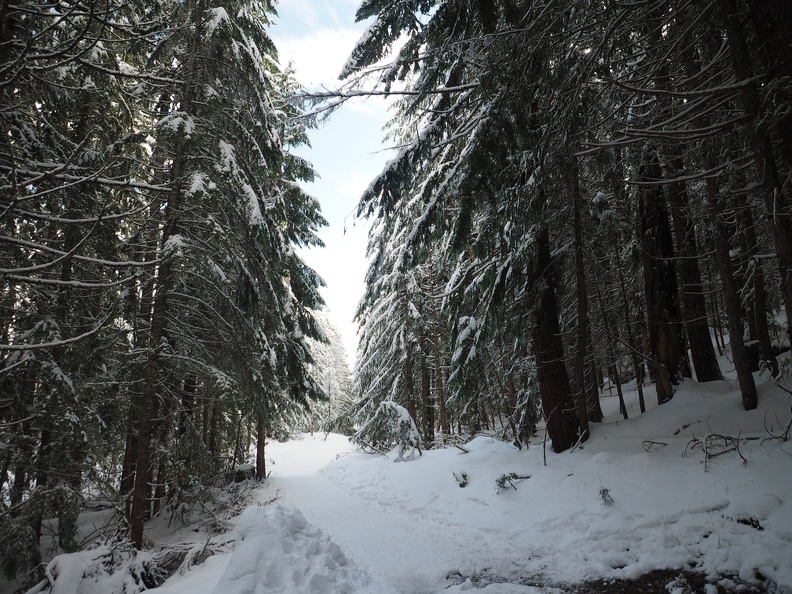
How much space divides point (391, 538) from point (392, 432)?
7086 mm

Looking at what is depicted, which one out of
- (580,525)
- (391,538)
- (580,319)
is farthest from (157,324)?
(580,319)

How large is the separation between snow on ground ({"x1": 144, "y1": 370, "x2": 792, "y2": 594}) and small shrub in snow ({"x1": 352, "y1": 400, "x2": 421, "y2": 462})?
4800mm

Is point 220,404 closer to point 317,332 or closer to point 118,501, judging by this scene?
point 118,501

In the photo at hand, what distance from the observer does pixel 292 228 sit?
14.2 metres

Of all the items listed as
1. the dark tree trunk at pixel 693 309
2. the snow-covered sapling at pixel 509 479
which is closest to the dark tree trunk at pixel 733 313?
the dark tree trunk at pixel 693 309

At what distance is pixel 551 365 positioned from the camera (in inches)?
282

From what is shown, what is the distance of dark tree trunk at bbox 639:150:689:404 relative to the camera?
23.5 ft

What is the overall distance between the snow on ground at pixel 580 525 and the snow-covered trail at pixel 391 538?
0.03m

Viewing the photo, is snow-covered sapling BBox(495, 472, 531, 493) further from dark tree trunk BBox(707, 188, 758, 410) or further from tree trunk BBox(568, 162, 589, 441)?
dark tree trunk BBox(707, 188, 758, 410)

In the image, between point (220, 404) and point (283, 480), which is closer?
point (220, 404)

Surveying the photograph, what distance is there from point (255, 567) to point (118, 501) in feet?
13.8

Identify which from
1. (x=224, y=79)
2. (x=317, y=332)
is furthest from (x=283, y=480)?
(x=224, y=79)

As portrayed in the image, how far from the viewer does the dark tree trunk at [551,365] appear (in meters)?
6.95

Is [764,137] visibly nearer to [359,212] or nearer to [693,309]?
[693,309]
